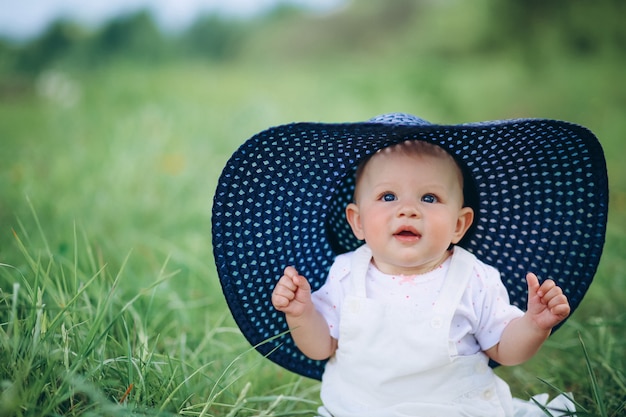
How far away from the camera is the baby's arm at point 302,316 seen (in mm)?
1659

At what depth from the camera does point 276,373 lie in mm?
2223

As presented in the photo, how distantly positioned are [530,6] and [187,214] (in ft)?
20.4

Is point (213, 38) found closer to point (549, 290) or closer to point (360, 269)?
point (360, 269)

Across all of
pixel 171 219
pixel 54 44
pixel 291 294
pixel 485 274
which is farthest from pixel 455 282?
pixel 54 44

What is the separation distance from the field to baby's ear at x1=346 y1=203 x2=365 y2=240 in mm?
512

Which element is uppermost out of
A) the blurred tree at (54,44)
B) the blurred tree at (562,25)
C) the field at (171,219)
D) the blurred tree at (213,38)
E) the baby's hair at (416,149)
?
the blurred tree at (562,25)

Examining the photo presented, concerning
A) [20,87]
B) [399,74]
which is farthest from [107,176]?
[399,74]

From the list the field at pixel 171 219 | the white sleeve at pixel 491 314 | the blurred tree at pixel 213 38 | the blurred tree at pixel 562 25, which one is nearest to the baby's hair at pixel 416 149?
the white sleeve at pixel 491 314

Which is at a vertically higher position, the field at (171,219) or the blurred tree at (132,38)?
the blurred tree at (132,38)

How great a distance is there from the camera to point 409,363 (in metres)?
1.60

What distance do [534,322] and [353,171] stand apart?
71 cm

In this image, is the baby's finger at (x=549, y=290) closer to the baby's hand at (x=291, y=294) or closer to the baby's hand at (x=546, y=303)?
the baby's hand at (x=546, y=303)

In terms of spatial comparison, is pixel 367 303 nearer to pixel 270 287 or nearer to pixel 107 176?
pixel 270 287

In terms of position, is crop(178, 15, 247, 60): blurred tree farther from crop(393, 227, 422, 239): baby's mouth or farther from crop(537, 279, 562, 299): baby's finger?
crop(537, 279, 562, 299): baby's finger
